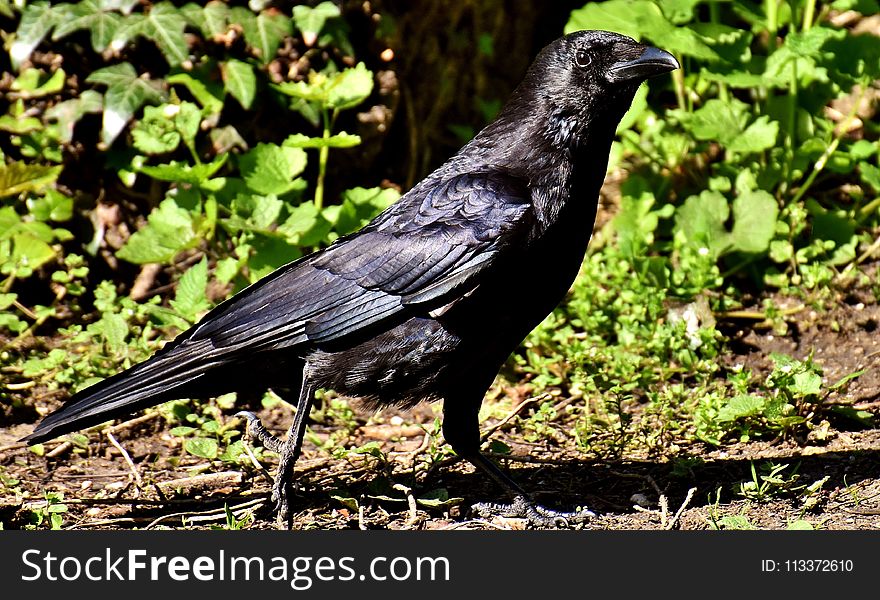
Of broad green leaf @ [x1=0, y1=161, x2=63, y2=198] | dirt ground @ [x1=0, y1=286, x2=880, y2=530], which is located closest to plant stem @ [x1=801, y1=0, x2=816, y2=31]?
dirt ground @ [x1=0, y1=286, x2=880, y2=530]

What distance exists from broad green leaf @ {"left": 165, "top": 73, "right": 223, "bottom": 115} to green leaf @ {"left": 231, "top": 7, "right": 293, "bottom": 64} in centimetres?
33

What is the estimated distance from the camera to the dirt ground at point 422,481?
4.44 metres

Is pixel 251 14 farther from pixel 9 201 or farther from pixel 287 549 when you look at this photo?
pixel 287 549

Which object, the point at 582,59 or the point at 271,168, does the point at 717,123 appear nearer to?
the point at 582,59

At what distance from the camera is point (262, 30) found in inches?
244

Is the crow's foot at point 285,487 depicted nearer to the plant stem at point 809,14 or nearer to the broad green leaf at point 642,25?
the broad green leaf at point 642,25

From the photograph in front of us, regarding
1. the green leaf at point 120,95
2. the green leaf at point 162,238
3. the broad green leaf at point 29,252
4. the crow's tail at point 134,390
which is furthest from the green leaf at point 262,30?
the crow's tail at point 134,390

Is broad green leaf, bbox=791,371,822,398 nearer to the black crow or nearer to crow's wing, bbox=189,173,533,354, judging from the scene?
the black crow

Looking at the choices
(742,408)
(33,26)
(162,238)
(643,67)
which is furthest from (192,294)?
(742,408)

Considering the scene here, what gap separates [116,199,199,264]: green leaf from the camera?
5754mm

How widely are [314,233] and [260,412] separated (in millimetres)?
939

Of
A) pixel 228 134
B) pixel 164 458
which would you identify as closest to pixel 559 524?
pixel 164 458

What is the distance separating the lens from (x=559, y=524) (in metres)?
4.48

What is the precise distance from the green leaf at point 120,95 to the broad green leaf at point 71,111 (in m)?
0.08
